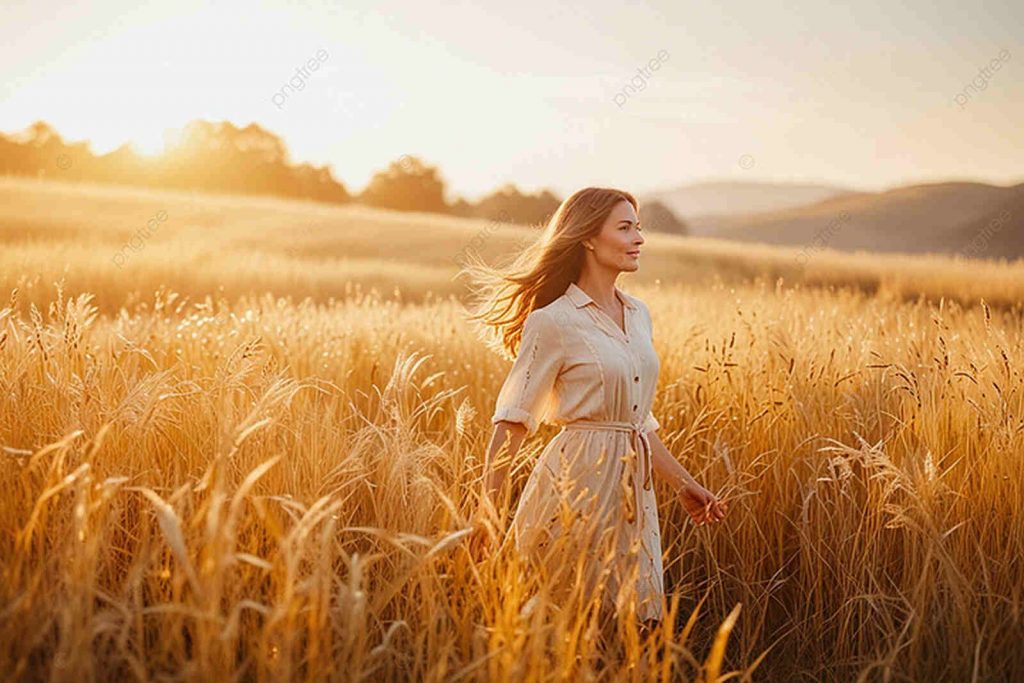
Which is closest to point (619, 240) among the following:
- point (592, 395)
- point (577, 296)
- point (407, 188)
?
point (577, 296)

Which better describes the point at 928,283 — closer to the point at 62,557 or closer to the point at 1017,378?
the point at 1017,378

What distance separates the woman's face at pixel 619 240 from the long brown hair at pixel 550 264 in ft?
0.08

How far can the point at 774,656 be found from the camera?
129 inches

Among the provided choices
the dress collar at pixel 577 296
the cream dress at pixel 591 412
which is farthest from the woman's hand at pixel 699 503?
the dress collar at pixel 577 296

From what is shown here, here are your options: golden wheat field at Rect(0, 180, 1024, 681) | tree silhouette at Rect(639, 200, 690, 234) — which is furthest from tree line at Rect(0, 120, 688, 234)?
golden wheat field at Rect(0, 180, 1024, 681)

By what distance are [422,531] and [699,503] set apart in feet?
3.06

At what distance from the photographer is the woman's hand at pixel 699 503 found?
2.82 meters

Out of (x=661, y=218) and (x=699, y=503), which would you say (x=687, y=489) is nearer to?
(x=699, y=503)

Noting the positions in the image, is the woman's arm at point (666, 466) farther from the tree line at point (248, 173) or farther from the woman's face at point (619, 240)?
the tree line at point (248, 173)

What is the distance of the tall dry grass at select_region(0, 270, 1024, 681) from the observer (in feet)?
6.04

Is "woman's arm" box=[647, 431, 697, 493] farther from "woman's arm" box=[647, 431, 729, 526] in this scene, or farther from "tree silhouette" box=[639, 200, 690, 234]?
"tree silhouette" box=[639, 200, 690, 234]

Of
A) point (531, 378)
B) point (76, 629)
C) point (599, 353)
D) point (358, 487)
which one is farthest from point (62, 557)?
point (599, 353)

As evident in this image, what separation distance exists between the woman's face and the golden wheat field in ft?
2.23

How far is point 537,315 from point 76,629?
158 centimetres
